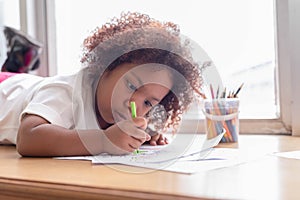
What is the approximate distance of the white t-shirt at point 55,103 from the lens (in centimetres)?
76

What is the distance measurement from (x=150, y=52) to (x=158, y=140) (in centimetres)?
21

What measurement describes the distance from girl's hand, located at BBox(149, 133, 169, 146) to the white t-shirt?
0.14 meters

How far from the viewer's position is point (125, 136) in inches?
27.4

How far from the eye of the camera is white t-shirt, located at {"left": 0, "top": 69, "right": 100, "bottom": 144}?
0.76 metres

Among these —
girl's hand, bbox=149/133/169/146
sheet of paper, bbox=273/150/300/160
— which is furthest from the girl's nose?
sheet of paper, bbox=273/150/300/160

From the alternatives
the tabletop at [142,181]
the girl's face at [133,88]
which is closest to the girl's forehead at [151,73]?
the girl's face at [133,88]

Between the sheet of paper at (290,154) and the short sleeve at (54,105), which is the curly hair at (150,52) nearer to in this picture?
the short sleeve at (54,105)

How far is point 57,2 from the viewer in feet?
4.33

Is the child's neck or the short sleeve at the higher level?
the short sleeve

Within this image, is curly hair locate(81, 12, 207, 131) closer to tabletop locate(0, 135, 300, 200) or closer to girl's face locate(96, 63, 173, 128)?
Result: girl's face locate(96, 63, 173, 128)

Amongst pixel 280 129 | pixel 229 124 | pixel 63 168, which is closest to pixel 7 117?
pixel 63 168

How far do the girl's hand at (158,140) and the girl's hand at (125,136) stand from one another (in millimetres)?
166

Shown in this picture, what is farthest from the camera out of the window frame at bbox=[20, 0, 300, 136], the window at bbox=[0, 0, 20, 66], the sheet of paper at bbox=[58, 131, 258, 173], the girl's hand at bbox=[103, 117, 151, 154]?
the window at bbox=[0, 0, 20, 66]

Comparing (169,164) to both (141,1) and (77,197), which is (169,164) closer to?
(77,197)
